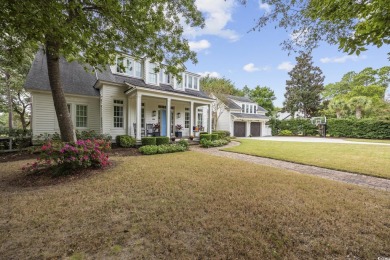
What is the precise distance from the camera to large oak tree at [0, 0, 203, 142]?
3404mm

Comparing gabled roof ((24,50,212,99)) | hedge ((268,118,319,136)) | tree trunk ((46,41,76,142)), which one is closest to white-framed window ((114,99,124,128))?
gabled roof ((24,50,212,99))

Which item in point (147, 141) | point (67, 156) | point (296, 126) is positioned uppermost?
point (296, 126)

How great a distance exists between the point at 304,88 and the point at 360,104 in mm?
9523

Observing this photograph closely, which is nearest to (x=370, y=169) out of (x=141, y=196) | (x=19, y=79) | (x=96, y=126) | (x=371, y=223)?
(x=371, y=223)

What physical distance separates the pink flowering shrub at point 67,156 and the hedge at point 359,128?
28.7m

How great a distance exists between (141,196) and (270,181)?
11.9 feet

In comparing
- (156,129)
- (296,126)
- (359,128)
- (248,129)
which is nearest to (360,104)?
(359,128)

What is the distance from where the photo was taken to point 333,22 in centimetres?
345

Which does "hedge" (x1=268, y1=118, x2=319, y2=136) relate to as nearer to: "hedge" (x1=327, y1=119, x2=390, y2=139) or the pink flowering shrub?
"hedge" (x1=327, y1=119, x2=390, y2=139)

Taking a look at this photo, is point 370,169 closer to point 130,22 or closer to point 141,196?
point 141,196

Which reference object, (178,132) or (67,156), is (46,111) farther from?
(178,132)

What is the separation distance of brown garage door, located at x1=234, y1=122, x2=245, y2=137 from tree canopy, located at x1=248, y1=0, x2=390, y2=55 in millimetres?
20500

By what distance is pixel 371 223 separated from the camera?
2.88m

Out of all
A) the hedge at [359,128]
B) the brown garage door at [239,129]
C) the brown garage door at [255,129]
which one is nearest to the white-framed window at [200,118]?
the brown garage door at [239,129]
